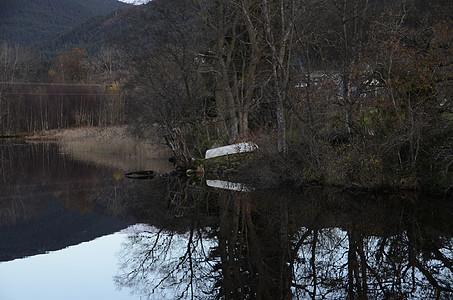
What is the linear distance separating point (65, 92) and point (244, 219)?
157ft

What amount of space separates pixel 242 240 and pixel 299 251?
49.6 inches

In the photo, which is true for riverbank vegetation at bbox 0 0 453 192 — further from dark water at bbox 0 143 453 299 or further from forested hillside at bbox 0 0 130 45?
forested hillside at bbox 0 0 130 45

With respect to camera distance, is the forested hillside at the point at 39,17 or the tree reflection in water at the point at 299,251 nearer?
the tree reflection in water at the point at 299,251

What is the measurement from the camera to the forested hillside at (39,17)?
14138 cm

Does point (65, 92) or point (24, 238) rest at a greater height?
point (65, 92)

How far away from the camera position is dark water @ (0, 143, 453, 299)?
6945 mm

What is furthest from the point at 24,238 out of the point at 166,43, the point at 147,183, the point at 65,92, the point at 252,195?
the point at 65,92

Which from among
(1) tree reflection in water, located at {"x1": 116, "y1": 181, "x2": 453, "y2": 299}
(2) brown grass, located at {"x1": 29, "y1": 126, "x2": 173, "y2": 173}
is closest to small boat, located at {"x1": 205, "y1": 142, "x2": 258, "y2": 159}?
(2) brown grass, located at {"x1": 29, "y1": 126, "x2": 173, "y2": 173}

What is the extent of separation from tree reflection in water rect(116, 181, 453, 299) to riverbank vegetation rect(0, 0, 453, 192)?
5.58 ft

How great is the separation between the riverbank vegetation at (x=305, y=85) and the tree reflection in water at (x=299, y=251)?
5.58ft

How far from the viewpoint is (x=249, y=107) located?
2144 cm

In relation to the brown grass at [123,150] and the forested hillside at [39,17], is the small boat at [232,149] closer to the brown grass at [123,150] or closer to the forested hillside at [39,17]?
the brown grass at [123,150]

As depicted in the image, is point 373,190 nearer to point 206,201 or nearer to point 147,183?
point 206,201

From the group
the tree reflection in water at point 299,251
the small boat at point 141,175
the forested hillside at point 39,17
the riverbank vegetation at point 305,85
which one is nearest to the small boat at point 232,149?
the riverbank vegetation at point 305,85
